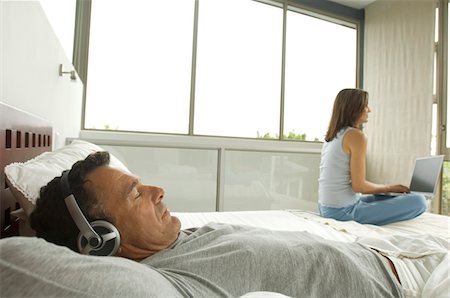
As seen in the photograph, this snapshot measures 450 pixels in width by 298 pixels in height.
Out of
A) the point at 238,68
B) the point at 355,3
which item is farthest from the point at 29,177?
the point at 355,3

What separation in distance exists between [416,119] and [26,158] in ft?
10.7

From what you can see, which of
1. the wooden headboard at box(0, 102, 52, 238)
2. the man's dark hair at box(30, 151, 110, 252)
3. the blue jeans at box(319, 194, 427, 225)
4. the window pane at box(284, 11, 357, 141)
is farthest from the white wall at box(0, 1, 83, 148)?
the window pane at box(284, 11, 357, 141)

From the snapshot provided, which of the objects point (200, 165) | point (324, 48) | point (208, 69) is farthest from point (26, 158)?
point (324, 48)

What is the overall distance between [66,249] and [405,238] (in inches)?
37.4

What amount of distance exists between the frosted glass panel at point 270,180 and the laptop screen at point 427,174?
1.26m

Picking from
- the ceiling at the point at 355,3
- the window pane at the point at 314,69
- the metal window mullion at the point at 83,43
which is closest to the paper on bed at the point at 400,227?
the window pane at the point at 314,69

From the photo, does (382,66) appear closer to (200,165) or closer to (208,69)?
(208,69)

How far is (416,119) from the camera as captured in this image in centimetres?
304

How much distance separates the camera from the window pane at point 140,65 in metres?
2.76

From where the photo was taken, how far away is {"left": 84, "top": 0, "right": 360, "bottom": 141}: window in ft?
9.20

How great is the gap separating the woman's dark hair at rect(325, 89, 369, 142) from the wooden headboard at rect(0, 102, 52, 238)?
5.25ft

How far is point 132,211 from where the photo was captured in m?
0.74

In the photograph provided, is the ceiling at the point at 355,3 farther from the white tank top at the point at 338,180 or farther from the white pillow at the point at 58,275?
the white pillow at the point at 58,275

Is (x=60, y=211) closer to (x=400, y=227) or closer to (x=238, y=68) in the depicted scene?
(x=400, y=227)
